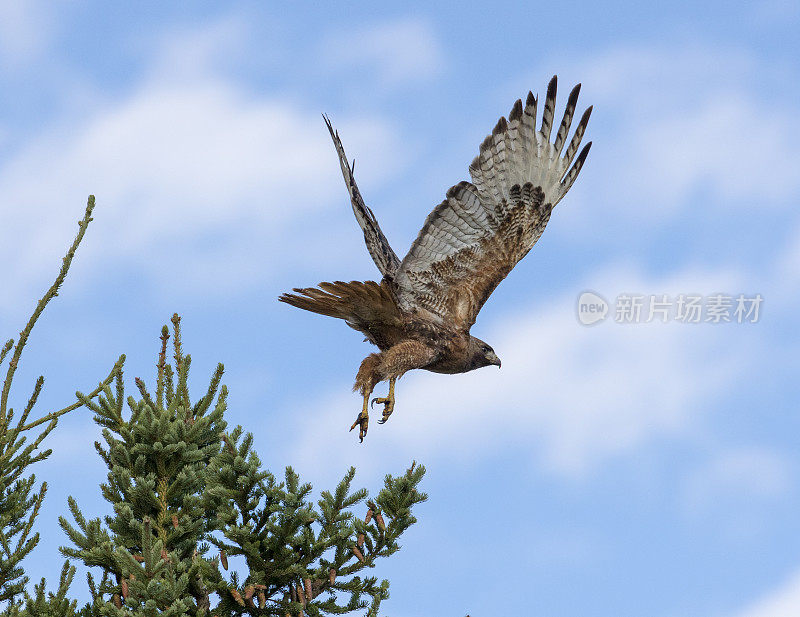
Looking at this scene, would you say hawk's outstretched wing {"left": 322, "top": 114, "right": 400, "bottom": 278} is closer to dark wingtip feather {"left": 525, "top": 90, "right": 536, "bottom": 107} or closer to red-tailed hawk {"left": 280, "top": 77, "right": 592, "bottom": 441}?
red-tailed hawk {"left": 280, "top": 77, "right": 592, "bottom": 441}

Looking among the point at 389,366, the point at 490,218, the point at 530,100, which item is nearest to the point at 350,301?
the point at 389,366

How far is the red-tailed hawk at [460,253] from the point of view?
827 cm

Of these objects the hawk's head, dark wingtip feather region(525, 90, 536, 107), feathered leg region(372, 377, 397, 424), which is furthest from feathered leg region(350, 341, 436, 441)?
dark wingtip feather region(525, 90, 536, 107)

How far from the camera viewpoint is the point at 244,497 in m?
6.54

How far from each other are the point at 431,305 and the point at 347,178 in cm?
173

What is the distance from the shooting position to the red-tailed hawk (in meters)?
8.27

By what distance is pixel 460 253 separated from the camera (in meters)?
8.94

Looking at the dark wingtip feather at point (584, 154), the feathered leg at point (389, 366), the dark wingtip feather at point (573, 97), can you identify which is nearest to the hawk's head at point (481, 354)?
the feathered leg at point (389, 366)

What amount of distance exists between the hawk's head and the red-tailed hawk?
0.5 inches

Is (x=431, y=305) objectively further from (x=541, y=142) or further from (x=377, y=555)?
(x=377, y=555)

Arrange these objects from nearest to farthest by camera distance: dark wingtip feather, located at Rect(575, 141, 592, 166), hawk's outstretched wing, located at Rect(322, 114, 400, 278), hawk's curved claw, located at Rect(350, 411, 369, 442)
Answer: hawk's curved claw, located at Rect(350, 411, 369, 442) → hawk's outstretched wing, located at Rect(322, 114, 400, 278) → dark wingtip feather, located at Rect(575, 141, 592, 166)

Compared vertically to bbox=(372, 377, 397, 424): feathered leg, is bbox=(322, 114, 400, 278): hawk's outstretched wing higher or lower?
higher

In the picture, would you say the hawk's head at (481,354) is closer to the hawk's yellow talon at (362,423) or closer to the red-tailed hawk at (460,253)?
the red-tailed hawk at (460,253)

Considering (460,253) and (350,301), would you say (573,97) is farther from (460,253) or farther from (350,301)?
(350,301)
